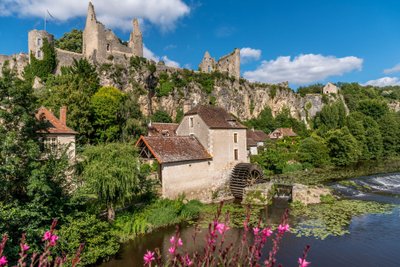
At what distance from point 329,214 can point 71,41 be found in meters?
54.0

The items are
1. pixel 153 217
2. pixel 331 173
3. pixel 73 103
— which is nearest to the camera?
pixel 153 217

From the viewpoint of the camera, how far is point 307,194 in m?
24.0

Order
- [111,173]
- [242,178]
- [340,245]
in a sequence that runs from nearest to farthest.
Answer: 1. [340,245]
2. [111,173]
3. [242,178]

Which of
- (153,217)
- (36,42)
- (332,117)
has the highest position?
(36,42)

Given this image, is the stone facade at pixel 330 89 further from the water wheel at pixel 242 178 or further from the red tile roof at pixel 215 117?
the water wheel at pixel 242 178

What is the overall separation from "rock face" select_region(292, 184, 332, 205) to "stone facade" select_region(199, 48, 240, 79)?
42.4 m

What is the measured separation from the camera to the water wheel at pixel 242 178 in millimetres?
26172

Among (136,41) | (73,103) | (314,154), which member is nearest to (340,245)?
(73,103)

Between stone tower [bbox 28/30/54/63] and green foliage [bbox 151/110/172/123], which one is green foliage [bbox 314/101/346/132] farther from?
stone tower [bbox 28/30/54/63]

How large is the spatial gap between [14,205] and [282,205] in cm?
1875

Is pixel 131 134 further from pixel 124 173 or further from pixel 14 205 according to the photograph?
pixel 14 205

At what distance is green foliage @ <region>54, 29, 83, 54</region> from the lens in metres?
55.8

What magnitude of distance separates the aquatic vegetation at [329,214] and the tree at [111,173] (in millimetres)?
10224

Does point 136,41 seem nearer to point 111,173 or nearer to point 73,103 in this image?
point 73,103
